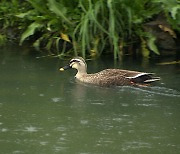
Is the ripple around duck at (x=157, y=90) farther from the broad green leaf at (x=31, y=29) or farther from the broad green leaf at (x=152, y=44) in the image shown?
the broad green leaf at (x=31, y=29)

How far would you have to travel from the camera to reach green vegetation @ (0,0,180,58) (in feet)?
33.5

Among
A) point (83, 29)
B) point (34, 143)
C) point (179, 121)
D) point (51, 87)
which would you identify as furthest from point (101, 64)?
point (34, 143)

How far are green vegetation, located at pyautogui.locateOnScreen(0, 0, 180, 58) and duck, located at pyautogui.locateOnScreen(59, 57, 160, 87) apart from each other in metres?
0.26

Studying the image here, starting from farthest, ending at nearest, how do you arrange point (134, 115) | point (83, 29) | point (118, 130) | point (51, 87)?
point (83, 29)
point (51, 87)
point (134, 115)
point (118, 130)

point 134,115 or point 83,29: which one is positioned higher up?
point 83,29

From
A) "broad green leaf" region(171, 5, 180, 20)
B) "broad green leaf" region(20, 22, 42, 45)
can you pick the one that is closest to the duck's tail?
"broad green leaf" region(171, 5, 180, 20)

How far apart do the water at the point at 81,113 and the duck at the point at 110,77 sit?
142 mm

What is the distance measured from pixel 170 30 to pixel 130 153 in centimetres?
396

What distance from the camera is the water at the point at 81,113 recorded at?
7184 millimetres

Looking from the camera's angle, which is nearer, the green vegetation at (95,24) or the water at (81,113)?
the water at (81,113)

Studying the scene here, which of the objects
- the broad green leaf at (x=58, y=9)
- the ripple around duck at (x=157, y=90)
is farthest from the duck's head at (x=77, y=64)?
the ripple around duck at (x=157, y=90)

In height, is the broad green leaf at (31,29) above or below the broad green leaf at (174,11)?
below

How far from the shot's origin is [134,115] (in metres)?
8.16

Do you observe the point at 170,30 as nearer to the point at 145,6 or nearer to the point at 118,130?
the point at 145,6
